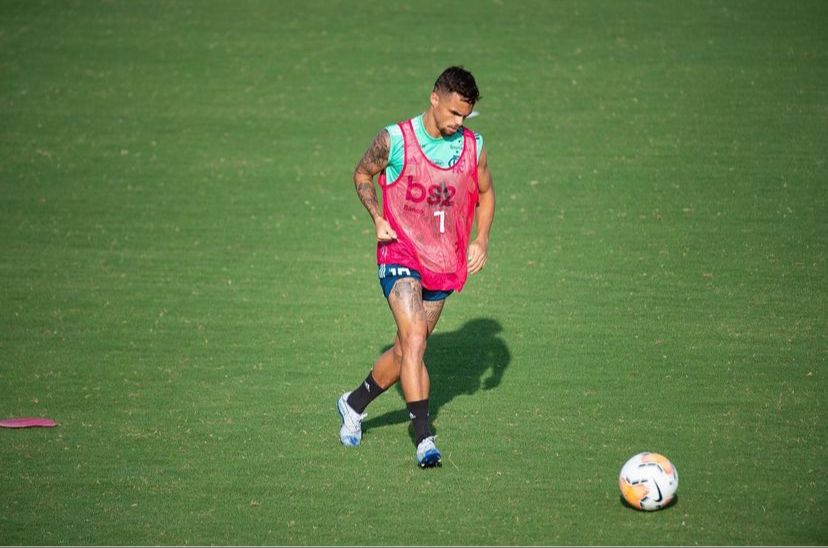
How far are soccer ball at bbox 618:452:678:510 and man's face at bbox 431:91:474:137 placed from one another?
2526 mm

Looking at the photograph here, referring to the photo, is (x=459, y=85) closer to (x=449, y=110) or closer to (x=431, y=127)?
(x=449, y=110)

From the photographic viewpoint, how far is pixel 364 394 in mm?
8148

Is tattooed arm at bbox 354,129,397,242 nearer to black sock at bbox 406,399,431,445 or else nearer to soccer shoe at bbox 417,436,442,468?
black sock at bbox 406,399,431,445

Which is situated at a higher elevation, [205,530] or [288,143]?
[288,143]

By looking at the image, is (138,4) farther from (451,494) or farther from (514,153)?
(451,494)

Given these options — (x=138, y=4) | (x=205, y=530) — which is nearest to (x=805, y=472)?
(x=205, y=530)

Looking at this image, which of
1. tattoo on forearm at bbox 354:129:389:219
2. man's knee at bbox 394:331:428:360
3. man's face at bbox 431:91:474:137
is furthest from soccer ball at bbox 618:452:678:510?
man's face at bbox 431:91:474:137

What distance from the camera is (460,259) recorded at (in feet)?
26.2

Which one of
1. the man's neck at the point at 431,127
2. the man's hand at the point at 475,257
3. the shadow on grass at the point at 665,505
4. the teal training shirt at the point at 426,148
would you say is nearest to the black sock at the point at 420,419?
the man's hand at the point at 475,257

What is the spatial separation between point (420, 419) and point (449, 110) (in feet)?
6.83

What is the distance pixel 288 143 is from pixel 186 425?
28.3 feet

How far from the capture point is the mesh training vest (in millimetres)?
7766

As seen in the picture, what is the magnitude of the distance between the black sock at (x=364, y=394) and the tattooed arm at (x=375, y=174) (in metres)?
1.09

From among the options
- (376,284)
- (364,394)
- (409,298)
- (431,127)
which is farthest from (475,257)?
(376,284)
